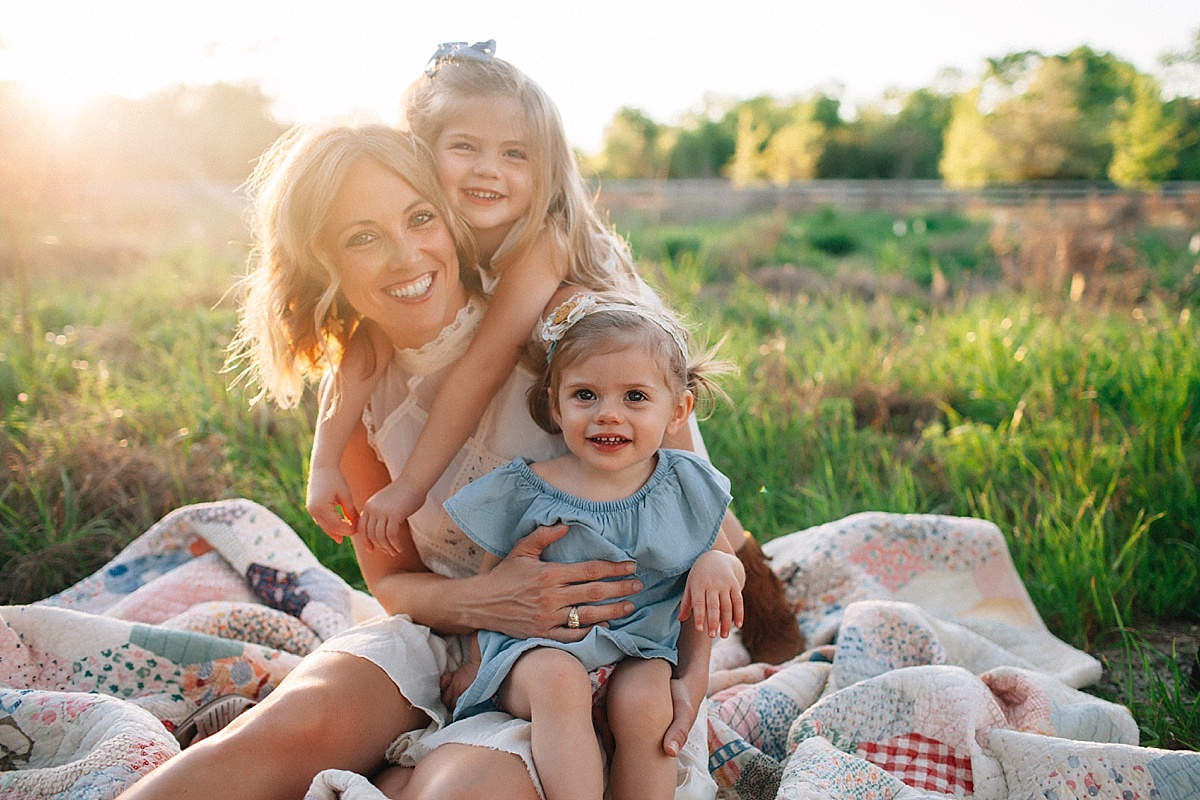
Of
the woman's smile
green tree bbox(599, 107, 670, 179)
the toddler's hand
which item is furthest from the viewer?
green tree bbox(599, 107, 670, 179)

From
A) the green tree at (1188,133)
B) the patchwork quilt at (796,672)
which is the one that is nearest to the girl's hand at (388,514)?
the patchwork quilt at (796,672)

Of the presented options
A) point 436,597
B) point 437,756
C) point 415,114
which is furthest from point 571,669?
point 415,114

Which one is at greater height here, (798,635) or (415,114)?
(415,114)

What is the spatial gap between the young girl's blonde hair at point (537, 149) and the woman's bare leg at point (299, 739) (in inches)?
43.3

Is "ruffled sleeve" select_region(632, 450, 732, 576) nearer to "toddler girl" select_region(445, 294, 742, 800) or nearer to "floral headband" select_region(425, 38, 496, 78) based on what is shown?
"toddler girl" select_region(445, 294, 742, 800)

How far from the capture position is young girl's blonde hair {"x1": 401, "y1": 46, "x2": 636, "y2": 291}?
99.3 inches

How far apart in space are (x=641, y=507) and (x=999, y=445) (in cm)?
268

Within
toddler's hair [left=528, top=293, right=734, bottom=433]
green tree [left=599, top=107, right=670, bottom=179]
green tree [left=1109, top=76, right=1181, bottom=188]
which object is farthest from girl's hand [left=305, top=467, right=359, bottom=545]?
green tree [left=1109, top=76, right=1181, bottom=188]

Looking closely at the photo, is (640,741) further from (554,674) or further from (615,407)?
(615,407)

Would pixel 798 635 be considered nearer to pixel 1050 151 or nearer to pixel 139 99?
pixel 139 99

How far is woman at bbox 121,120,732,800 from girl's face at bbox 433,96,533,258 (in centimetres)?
10

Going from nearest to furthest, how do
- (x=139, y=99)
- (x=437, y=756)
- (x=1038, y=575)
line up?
(x=437, y=756), (x=1038, y=575), (x=139, y=99)

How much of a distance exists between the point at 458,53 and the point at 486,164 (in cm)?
38

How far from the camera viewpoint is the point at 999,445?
418 cm
